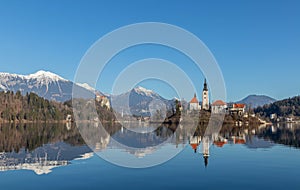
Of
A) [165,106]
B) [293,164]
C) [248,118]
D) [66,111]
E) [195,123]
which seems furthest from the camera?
[66,111]

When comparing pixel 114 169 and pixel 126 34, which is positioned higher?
pixel 126 34

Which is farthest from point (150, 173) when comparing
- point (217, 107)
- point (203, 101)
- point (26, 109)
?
point (203, 101)

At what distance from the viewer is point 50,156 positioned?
29.7m

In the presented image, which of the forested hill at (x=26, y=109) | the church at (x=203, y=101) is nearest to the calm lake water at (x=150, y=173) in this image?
the forested hill at (x=26, y=109)

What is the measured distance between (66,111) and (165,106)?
58.3 meters

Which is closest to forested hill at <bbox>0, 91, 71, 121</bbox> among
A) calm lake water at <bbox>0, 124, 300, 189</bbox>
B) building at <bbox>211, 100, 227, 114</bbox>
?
building at <bbox>211, 100, 227, 114</bbox>

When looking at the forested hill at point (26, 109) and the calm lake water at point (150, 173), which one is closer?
the calm lake water at point (150, 173)

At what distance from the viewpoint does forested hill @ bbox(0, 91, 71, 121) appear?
145062 millimetres

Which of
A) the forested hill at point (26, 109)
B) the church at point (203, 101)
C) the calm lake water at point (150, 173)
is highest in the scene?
the church at point (203, 101)

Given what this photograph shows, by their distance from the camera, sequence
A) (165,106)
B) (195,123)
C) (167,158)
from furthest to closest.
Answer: (165,106), (195,123), (167,158)

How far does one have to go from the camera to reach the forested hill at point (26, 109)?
145 m

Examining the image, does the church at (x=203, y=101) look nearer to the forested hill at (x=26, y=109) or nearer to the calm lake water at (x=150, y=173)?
the forested hill at (x=26, y=109)

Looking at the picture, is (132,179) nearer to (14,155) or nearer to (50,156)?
(50,156)

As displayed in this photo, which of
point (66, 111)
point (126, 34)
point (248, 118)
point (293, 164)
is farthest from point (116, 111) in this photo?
point (293, 164)
